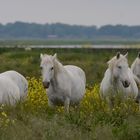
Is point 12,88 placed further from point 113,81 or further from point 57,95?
point 113,81

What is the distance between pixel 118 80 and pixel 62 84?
1.35m

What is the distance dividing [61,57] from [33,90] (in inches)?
700

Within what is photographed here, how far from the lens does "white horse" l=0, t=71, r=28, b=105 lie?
13.0m

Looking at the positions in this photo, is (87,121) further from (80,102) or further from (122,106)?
(80,102)

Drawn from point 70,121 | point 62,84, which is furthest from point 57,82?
point 70,121

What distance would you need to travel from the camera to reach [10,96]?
518 inches

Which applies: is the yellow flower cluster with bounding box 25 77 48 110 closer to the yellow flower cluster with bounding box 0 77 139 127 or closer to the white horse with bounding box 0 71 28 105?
the yellow flower cluster with bounding box 0 77 139 127

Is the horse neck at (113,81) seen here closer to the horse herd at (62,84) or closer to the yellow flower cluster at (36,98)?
the horse herd at (62,84)

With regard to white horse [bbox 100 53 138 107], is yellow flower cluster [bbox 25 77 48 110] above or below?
below

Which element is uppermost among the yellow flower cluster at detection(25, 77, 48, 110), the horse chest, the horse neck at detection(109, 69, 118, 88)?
the horse neck at detection(109, 69, 118, 88)

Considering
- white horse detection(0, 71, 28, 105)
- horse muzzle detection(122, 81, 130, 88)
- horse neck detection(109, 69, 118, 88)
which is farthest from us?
horse neck detection(109, 69, 118, 88)

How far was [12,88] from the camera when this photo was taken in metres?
13.5

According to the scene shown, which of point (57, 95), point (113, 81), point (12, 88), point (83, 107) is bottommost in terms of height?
point (83, 107)

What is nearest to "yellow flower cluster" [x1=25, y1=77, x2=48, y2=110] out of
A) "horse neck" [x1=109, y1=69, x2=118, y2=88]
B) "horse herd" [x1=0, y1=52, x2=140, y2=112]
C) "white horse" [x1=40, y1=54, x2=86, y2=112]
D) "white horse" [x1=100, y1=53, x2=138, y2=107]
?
"horse herd" [x1=0, y1=52, x2=140, y2=112]
